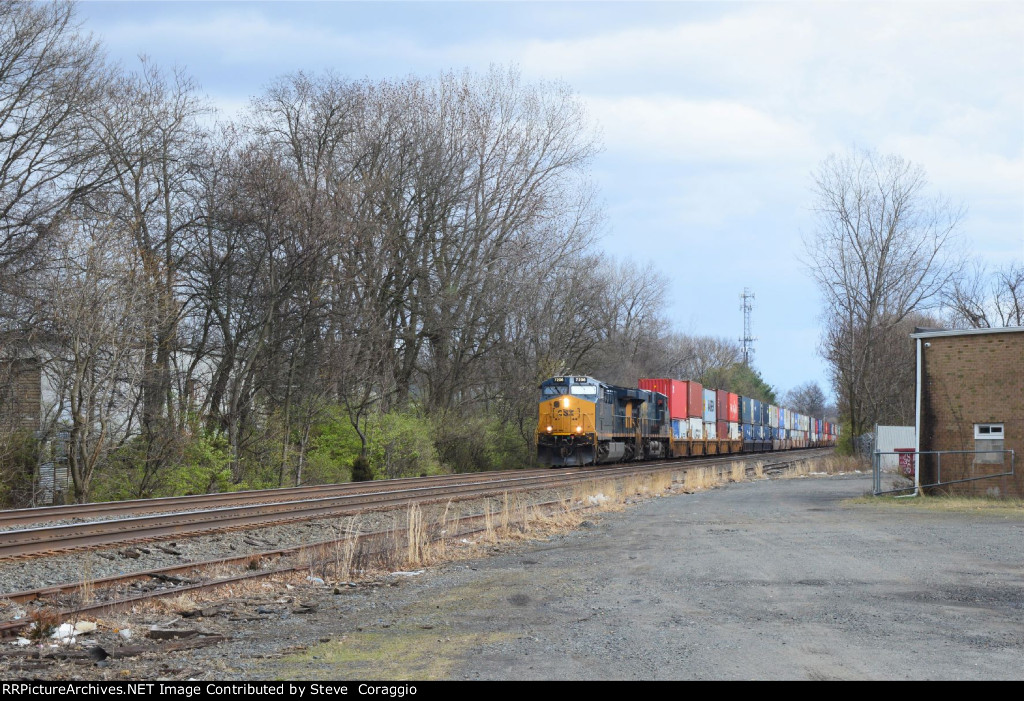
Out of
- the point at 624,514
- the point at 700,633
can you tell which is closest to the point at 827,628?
the point at 700,633

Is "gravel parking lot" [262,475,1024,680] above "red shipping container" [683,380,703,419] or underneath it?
underneath

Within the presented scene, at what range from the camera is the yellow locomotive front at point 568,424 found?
34.1m

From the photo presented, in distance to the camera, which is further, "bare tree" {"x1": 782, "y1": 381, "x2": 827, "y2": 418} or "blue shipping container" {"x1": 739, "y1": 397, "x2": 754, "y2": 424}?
"bare tree" {"x1": 782, "y1": 381, "x2": 827, "y2": 418}

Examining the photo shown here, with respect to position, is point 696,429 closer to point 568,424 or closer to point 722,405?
point 722,405

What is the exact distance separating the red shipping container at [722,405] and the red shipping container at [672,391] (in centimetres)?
681

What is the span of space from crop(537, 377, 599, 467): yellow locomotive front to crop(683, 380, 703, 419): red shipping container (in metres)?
13.1

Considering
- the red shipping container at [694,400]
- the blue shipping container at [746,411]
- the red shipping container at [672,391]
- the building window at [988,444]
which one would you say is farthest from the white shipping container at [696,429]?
the building window at [988,444]

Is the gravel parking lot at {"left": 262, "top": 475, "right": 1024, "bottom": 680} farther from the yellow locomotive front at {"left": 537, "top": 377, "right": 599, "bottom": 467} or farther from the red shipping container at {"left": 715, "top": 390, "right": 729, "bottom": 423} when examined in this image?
the red shipping container at {"left": 715, "top": 390, "right": 729, "bottom": 423}

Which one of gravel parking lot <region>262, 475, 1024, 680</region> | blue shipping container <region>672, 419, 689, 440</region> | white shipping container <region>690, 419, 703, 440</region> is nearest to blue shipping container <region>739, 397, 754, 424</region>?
white shipping container <region>690, 419, 703, 440</region>

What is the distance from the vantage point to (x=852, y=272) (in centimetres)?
4644

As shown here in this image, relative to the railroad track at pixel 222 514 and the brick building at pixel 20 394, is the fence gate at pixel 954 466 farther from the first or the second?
the brick building at pixel 20 394

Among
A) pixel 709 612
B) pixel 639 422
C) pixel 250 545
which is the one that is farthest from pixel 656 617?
pixel 639 422

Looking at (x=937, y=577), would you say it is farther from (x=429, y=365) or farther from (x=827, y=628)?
(x=429, y=365)

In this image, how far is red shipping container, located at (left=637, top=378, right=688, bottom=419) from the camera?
44125 millimetres
